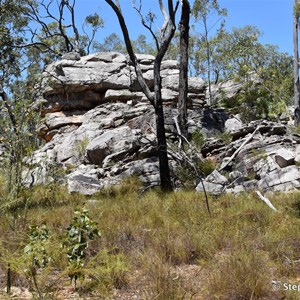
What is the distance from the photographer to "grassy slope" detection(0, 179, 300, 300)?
3.08 metres

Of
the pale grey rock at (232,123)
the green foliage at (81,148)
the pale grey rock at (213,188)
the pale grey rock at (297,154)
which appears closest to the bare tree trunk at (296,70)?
the pale grey rock at (232,123)

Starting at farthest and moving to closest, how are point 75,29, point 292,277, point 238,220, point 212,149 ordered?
point 75,29, point 212,149, point 238,220, point 292,277

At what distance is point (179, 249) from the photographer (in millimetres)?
3975

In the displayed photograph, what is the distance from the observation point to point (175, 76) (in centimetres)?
1894

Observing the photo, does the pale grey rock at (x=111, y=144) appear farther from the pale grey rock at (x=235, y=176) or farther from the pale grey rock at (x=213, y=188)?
the pale grey rock at (x=213, y=188)

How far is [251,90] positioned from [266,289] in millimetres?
12345

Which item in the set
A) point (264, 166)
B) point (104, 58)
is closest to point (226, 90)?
point (104, 58)

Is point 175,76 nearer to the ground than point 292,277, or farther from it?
farther from it

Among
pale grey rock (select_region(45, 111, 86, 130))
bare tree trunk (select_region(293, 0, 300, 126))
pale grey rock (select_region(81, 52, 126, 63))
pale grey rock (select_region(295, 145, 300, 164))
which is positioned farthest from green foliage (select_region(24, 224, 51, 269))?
pale grey rock (select_region(81, 52, 126, 63))

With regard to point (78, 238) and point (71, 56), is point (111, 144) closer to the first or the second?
point (78, 238)

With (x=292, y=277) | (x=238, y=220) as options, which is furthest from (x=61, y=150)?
(x=292, y=277)

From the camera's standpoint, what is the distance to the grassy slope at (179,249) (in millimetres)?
3084

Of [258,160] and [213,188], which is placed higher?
[258,160]

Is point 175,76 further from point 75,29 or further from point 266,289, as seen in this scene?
point 266,289
